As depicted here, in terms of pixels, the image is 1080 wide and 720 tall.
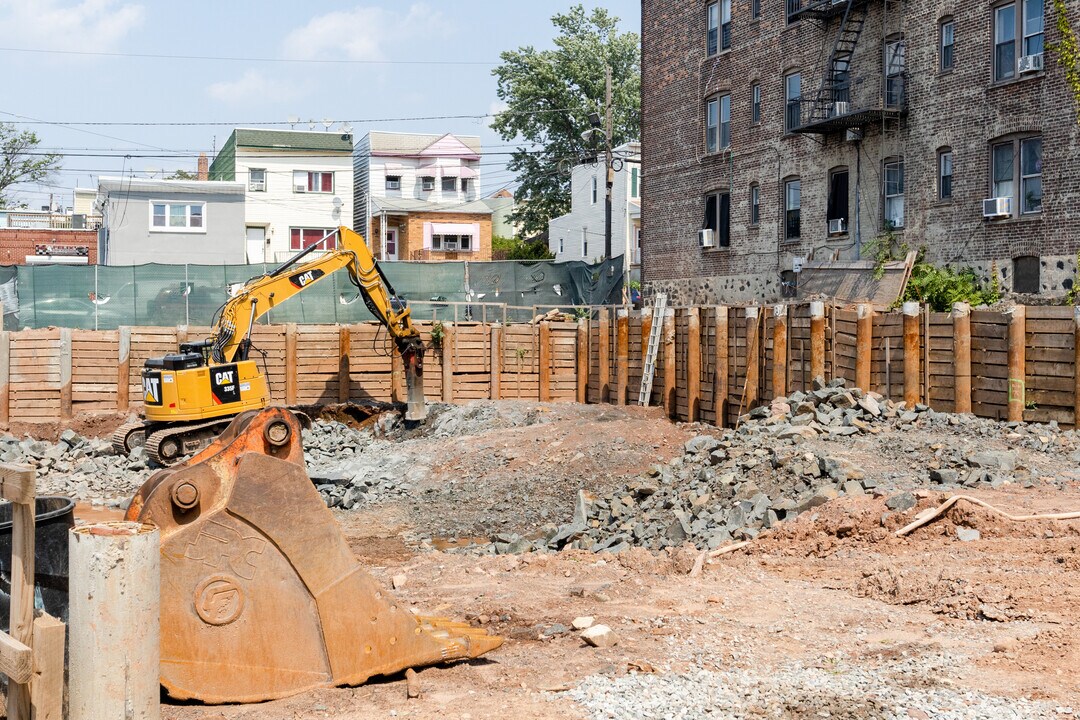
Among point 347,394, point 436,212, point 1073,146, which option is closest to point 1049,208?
point 1073,146

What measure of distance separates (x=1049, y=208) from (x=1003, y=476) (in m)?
12.6

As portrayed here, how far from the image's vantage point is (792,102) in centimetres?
3058

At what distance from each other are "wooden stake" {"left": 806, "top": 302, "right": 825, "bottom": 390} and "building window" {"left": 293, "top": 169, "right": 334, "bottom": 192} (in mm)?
35542

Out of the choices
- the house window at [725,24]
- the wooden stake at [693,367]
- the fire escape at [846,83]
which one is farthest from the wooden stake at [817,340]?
the house window at [725,24]

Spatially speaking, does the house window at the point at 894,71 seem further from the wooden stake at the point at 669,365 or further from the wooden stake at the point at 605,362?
the wooden stake at the point at 605,362

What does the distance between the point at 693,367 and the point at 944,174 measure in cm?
811

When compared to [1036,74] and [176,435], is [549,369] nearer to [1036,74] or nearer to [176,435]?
[176,435]

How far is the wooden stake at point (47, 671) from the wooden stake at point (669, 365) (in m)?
20.2

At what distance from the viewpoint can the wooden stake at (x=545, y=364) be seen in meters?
27.5

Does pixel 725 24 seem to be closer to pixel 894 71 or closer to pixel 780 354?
pixel 894 71

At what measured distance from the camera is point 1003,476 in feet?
41.6

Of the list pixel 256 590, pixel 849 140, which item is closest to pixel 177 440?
pixel 256 590

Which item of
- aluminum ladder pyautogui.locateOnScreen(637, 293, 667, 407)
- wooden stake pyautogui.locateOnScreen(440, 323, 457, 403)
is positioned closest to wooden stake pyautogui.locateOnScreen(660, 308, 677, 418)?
aluminum ladder pyautogui.locateOnScreen(637, 293, 667, 407)

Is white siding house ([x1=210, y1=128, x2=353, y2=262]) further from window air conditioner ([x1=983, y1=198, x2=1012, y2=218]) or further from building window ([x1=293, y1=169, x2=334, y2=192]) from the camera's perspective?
window air conditioner ([x1=983, y1=198, x2=1012, y2=218])
